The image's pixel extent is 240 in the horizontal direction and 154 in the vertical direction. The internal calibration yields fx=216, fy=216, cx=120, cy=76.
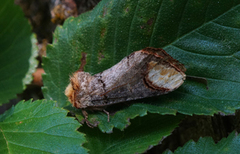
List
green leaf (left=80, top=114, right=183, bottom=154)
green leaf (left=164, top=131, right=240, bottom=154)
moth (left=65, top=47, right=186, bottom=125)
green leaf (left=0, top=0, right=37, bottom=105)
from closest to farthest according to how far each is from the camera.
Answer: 1. green leaf (left=164, top=131, right=240, bottom=154)
2. moth (left=65, top=47, right=186, bottom=125)
3. green leaf (left=80, top=114, right=183, bottom=154)
4. green leaf (left=0, top=0, right=37, bottom=105)

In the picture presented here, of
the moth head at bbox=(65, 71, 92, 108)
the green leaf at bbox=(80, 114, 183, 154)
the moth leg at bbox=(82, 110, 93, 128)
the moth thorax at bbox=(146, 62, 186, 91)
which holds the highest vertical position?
the moth thorax at bbox=(146, 62, 186, 91)

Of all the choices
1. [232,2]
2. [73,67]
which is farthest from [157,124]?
[232,2]

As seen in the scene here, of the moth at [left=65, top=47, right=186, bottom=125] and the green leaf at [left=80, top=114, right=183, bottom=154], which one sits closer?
the moth at [left=65, top=47, right=186, bottom=125]

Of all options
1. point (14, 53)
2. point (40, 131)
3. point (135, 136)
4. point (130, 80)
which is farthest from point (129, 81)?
point (14, 53)

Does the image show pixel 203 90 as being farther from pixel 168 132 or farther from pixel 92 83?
pixel 92 83

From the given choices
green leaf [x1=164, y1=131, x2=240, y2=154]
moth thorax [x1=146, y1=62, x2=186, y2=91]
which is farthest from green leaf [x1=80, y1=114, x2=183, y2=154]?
moth thorax [x1=146, y1=62, x2=186, y2=91]

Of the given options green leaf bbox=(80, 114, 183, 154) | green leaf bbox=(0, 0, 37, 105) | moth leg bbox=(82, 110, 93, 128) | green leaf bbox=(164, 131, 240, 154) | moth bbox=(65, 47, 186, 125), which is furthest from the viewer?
green leaf bbox=(0, 0, 37, 105)

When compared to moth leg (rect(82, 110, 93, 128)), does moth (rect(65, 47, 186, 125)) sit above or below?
above

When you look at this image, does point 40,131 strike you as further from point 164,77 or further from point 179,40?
point 179,40

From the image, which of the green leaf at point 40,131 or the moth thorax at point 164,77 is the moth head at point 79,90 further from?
the moth thorax at point 164,77

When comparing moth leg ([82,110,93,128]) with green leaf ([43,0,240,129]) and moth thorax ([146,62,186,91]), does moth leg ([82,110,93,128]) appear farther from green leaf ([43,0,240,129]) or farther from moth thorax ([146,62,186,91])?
moth thorax ([146,62,186,91])
